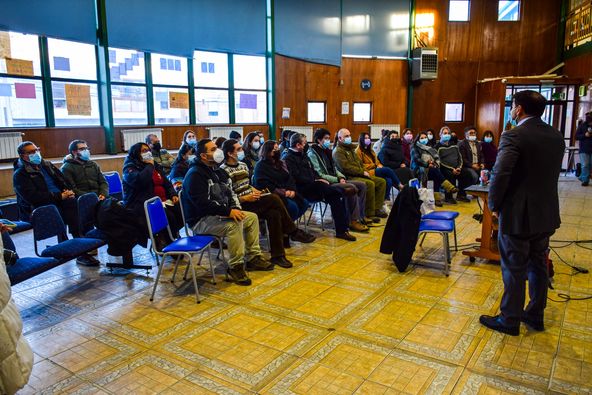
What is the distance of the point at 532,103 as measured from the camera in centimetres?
287

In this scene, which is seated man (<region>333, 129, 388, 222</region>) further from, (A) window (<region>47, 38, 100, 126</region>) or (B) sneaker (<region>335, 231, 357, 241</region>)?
(A) window (<region>47, 38, 100, 126</region>)

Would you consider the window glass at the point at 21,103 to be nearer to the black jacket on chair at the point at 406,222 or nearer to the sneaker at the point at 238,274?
the sneaker at the point at 238,274

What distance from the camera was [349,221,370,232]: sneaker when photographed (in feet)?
18.8

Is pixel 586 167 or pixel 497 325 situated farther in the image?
pixel 586 167

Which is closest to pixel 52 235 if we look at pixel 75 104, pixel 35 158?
pixel 35 158

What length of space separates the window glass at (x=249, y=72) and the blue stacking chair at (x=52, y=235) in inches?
301

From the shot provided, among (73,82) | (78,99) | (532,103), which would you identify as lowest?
(532,103)

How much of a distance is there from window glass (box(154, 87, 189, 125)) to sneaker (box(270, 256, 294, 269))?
6265mm

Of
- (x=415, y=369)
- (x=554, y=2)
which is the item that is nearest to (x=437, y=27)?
(x=554, y=2)

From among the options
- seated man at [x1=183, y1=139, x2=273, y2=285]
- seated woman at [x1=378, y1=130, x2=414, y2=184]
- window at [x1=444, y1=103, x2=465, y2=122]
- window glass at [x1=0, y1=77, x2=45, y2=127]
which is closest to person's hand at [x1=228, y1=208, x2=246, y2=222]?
seated man at [x1=183, y1=139, x2=273, y2=285]

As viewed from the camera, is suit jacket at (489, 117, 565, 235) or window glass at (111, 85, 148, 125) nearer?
suit jacket at (489, 117, 565, 235)

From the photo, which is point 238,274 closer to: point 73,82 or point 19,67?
point 19,67

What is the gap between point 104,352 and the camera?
2.88 m

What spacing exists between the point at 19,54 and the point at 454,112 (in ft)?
35.3
